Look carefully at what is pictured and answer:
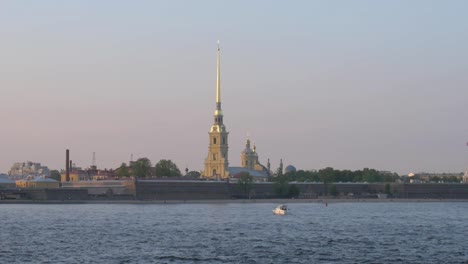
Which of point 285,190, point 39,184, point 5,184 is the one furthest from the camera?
point 285,190

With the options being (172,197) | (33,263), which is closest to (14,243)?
(33,263)

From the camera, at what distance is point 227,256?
57500 mm

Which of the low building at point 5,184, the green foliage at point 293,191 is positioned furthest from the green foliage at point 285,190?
the low building at point 5,184

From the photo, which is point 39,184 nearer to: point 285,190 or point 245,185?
point 245,185

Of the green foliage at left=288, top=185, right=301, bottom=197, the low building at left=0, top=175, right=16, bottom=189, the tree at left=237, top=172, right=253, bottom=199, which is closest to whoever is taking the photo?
the low building at left=0, top=175, right=16, bottom=189

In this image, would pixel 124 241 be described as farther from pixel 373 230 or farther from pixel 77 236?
pixel 373 230

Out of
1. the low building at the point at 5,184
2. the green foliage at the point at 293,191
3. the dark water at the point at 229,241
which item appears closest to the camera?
the dark water at the point at 229,241

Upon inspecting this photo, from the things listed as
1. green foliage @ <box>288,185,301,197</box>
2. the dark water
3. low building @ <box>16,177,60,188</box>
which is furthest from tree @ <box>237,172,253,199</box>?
the dark water

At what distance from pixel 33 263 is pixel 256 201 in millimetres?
125739

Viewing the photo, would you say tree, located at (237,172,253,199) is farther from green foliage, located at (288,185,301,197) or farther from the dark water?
the dark water

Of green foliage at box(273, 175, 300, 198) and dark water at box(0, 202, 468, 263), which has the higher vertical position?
green foliage at box(273, 175, 300, 198)

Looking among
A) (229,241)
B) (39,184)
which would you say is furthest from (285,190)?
(229,241)

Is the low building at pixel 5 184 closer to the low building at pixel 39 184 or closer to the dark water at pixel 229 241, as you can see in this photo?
the low building at pixel 39 184

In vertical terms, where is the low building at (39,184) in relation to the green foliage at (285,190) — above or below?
above
